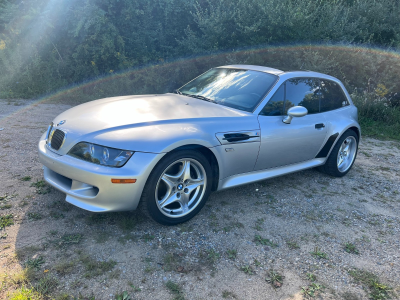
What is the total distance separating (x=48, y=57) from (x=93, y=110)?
8865 mm

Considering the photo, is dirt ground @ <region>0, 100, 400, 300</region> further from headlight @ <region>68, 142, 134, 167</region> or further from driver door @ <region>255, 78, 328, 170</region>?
headlight @ <region>68, 142, 134, 167</region>

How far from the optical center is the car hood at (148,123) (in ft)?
9.29

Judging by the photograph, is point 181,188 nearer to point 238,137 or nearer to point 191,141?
point 191,141

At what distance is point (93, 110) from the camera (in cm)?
346

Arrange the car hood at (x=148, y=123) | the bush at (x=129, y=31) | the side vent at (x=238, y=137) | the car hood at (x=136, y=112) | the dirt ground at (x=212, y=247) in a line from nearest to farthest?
the dirt ground at (x=212, y=247)
the car hood at (x=148, y=123)
the car hood at (x=136, y=112)
the side vent at (x=238, y=137)
the bush at (x=129, y=31)

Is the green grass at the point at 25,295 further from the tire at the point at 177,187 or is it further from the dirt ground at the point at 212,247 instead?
the tire at the point at 177,187

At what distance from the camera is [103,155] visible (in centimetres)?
278

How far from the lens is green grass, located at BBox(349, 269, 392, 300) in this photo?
2.49 metres

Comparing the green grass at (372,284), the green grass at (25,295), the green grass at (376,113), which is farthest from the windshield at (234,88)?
the green grass at (376,113)

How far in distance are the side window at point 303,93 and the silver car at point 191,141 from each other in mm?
17

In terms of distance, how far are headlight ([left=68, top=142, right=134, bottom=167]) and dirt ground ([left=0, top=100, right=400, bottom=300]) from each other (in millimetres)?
665

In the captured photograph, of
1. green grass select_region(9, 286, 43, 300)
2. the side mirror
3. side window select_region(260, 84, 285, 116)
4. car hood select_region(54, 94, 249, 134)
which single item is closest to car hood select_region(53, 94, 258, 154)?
car hood select_region(54, 94, 249, 134)

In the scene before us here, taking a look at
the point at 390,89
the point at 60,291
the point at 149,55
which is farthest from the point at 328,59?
the point at 60,291

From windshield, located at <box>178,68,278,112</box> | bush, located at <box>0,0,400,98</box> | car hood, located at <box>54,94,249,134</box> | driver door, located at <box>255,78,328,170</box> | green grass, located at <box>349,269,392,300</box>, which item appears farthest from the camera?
bush, located at <box>0,0,400,98</box>
